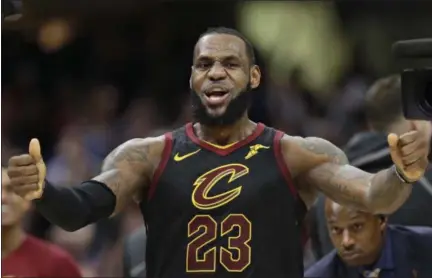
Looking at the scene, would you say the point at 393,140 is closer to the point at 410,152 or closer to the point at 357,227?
the point at 410,152

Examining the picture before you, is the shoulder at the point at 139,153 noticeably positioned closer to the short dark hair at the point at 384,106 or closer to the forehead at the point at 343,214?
the forehead at the point at 343,214

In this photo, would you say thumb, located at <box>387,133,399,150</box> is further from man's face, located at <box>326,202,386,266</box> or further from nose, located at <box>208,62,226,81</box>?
man's face, located at <box>326,202,386,266</box>

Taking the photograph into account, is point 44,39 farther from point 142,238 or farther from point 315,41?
point 142,238

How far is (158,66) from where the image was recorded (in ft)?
31.0

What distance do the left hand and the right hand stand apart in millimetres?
981

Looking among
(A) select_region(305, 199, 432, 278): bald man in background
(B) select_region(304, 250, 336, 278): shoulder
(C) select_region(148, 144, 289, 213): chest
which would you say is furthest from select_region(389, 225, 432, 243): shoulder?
(C) select_region(148, 144, 289, 213): chest

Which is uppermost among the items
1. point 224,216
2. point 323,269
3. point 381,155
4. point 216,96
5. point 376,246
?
point 216,96

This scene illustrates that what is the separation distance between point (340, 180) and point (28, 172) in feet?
3.21

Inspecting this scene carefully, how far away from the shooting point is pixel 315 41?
10.2m

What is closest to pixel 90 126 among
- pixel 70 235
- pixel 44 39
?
pixel 44 39

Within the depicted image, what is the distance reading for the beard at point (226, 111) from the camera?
4.11 m

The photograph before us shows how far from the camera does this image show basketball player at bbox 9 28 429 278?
402 centimetres

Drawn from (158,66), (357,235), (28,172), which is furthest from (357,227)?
(158,66)

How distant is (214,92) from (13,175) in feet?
2.38
